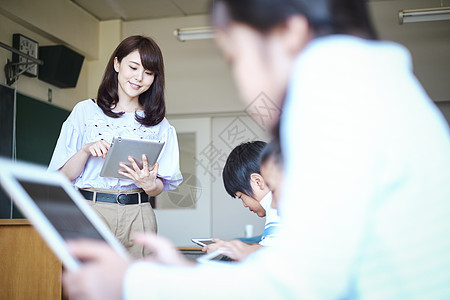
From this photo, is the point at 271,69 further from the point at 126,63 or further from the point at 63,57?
the point at 63,57

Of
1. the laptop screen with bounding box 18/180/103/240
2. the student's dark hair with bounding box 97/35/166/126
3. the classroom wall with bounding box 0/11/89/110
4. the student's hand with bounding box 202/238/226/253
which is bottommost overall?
the student's hand with bounding box 202/238/226/253

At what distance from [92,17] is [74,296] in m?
5.29

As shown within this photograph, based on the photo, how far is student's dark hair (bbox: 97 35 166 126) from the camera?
78.5 inches

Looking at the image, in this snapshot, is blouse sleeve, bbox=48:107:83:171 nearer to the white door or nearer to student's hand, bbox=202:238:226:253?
student's hand, bbox=202:238:226:253

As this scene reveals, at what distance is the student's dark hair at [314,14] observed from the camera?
0.51 m

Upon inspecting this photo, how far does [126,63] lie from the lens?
2004mm

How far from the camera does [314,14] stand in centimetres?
52

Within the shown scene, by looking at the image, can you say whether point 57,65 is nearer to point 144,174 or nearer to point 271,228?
point 144,174

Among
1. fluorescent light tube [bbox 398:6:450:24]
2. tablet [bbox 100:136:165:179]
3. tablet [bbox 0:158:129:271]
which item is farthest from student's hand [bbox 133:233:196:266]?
fluorescent light tube [bbox 398:6:450:24]

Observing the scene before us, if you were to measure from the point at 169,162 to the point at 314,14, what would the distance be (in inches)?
62.2

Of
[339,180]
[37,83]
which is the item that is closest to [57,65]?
[37,83]

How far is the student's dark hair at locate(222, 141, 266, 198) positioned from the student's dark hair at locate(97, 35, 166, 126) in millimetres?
375

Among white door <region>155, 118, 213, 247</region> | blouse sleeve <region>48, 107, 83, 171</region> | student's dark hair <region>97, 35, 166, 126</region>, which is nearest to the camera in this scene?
blouse sleeve <region>48, 107, 83, 171</region>

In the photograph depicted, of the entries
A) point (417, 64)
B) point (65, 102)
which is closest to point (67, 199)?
point (65, 102)
